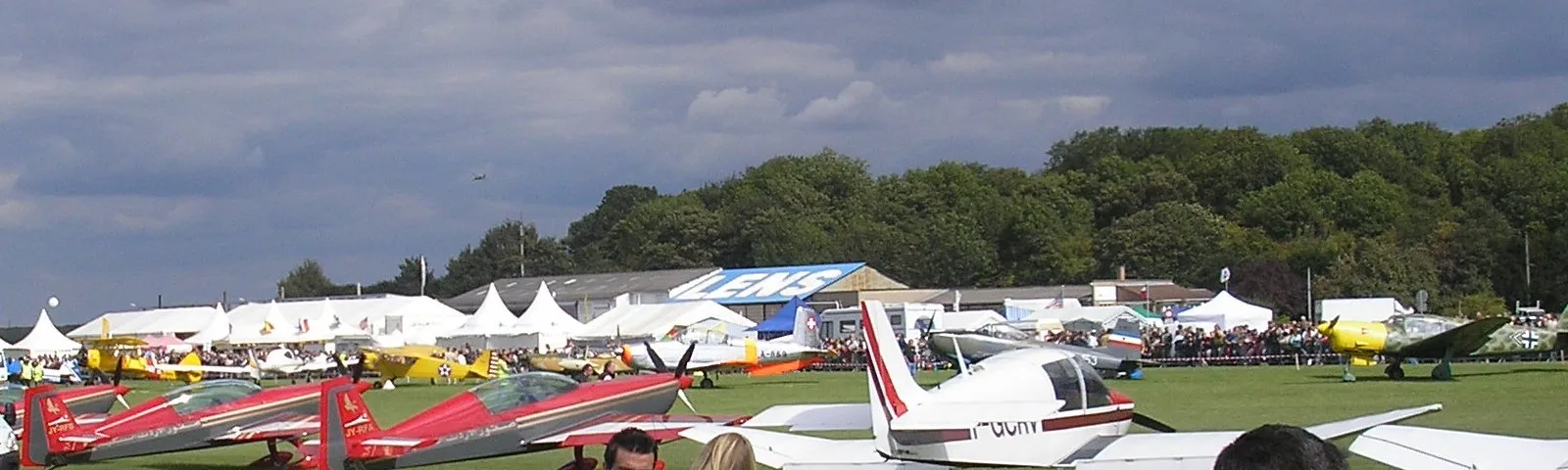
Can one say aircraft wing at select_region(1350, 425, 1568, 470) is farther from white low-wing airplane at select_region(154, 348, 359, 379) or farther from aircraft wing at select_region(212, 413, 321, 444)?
white low-wing airplane at select_region(154, 348, 359, 379)

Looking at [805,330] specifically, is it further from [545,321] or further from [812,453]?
[812,453]

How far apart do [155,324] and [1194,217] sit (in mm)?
55048

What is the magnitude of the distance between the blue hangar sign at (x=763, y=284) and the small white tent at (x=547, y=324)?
62.2ft

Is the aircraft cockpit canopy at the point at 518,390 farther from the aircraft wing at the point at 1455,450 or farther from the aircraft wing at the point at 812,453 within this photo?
the aircraft wing at the point at 1455,450

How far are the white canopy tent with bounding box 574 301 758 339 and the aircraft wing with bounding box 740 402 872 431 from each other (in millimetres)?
42843

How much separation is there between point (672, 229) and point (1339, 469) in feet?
396

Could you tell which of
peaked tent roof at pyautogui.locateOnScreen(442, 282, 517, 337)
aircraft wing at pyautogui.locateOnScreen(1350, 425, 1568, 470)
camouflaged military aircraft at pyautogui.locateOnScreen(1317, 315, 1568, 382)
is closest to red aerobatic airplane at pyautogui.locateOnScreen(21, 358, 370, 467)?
aircraft wing at pyautogui.locateOnScreen(1350, 425, 1568, 470)

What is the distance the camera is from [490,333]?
64.4 metres

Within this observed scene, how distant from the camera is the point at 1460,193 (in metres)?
102

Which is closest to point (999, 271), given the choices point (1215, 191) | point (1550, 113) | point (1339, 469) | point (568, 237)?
point (1215, 191)

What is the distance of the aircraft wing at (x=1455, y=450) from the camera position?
703 centimetres

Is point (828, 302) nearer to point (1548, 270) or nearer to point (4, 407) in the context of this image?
point (1548, 270)

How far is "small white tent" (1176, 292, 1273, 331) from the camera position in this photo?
55500 mm

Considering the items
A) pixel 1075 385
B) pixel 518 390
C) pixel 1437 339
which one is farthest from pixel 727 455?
pixel 1437 339
